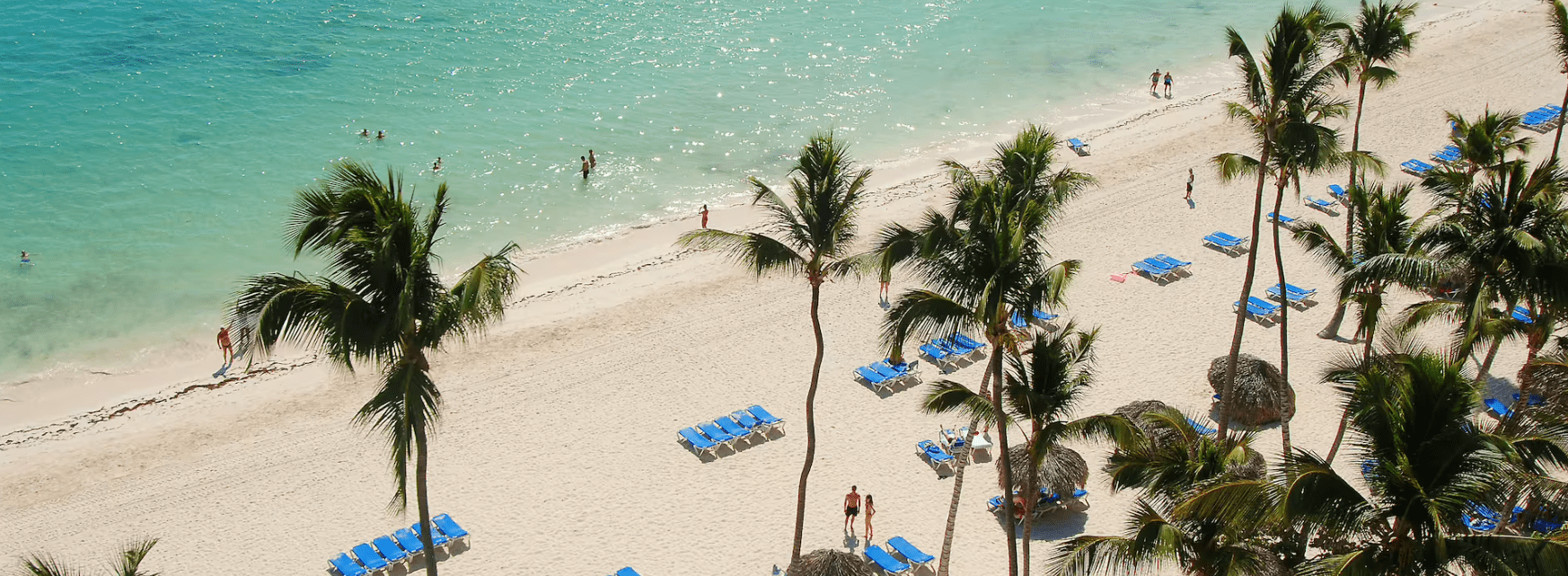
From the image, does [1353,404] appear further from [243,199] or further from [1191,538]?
[243,199]

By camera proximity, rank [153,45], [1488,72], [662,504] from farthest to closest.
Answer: [153,45]
[1488,72]
[662,504]

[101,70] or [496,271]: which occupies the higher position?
[101,70]

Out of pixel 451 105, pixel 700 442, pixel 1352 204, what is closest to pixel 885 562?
pixel 700 442

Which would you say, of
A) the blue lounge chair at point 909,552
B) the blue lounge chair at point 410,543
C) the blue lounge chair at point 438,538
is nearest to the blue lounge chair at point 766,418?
the blue lounge chair at point 909,552

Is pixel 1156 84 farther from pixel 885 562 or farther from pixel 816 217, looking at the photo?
pixel 816 217

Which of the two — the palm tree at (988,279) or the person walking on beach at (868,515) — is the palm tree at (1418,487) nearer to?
the palm tree at (988,279)

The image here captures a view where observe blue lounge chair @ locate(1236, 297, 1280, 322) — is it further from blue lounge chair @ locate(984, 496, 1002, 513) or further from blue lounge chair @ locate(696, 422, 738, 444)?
blue lounge chair @ locate(696, 422, 738, 444)

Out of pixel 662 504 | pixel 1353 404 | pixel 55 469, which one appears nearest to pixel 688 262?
pixel 662 504

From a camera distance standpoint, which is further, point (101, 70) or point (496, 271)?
point (101, 70)
